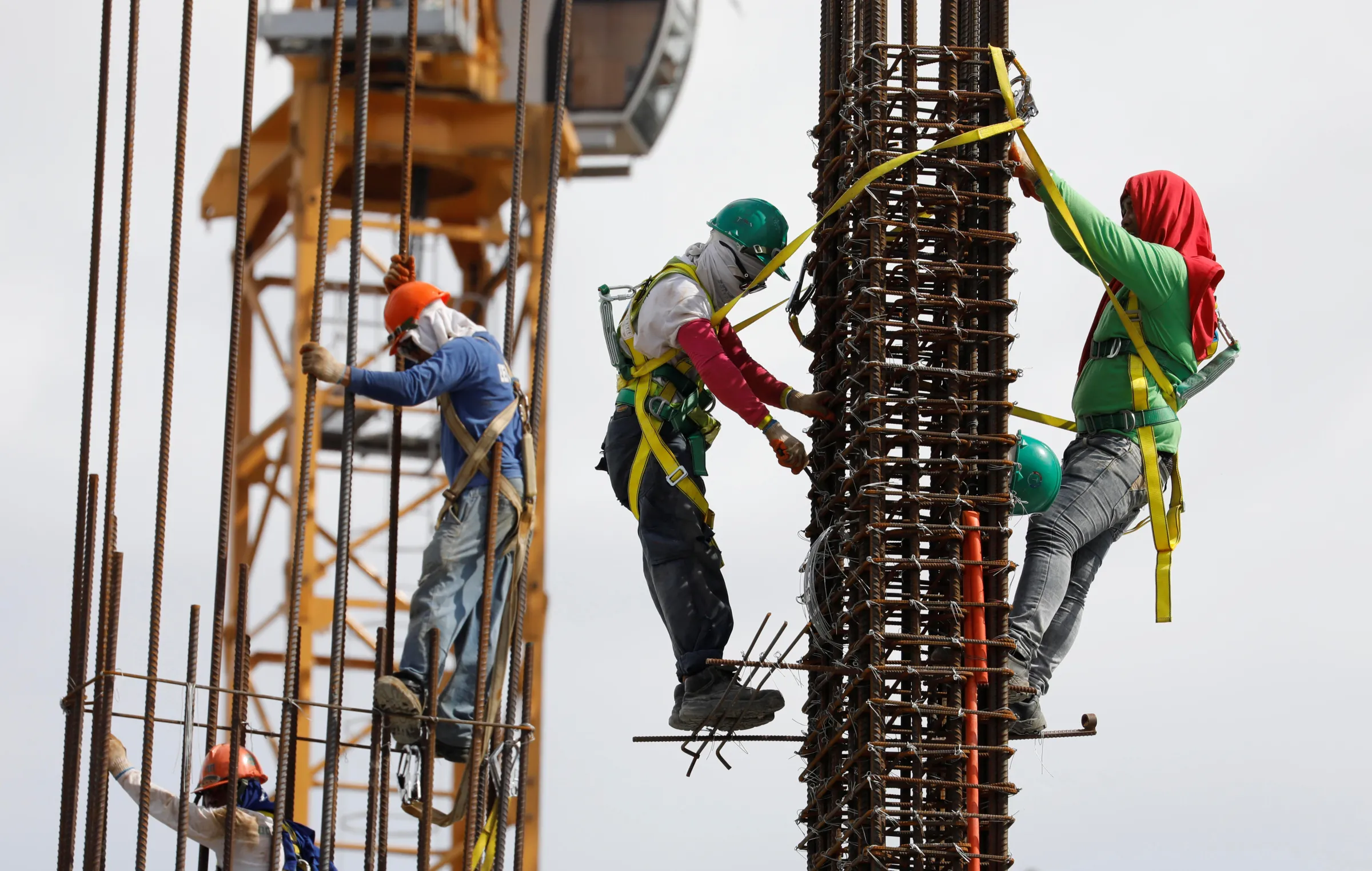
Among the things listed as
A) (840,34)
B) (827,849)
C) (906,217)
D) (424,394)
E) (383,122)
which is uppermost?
(383,122)

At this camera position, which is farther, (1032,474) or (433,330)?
(433,330)

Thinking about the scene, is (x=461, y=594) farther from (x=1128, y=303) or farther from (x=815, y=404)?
(x=1128, y=303)

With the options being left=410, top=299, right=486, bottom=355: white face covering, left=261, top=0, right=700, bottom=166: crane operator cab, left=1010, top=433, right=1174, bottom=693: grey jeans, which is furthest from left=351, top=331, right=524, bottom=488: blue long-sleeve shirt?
left=261, top=0, right=700, bottom=166: crane operator cab

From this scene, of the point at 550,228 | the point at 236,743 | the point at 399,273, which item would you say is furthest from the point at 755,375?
the point at 236,743

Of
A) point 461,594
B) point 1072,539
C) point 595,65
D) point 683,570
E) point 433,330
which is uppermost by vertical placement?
point 595,65

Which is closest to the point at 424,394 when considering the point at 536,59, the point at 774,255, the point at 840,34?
the point at 774,255

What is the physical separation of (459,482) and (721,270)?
6.07 feet

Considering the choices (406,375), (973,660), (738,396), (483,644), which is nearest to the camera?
(973,660)

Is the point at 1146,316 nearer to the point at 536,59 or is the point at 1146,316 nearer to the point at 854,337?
the point at 854,337

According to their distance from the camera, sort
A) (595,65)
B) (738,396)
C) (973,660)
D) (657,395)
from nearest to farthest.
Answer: (973,660), (738,396), (657,395), (595,65)

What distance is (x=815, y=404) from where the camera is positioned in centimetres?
1390

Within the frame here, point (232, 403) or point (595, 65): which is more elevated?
point (595, 65)

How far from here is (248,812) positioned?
45.6ft

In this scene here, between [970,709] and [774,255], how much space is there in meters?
2.77
